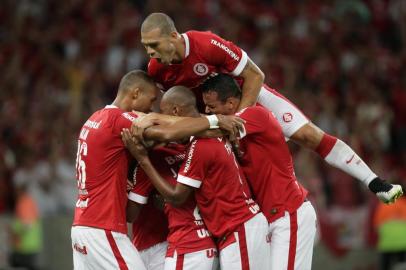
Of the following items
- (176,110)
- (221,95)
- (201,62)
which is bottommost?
(176,110)

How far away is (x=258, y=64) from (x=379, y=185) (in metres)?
7.37

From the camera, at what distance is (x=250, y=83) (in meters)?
8.52

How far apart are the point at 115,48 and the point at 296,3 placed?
3.25 metres

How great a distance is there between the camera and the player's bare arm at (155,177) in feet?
26.0

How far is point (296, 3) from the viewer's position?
57.4ft

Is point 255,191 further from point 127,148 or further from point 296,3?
point 296,3

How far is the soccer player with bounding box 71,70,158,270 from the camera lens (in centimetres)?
805

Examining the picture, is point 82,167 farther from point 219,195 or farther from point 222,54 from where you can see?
point 222,54

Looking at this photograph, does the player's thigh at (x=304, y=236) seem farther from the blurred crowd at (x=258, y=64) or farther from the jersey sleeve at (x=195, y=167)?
the blurred crowd at (x=258, y=64)

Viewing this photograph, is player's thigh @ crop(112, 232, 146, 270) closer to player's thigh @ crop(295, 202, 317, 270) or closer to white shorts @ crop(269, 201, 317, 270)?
white shorts @ crop(269, 201, 317, 270)

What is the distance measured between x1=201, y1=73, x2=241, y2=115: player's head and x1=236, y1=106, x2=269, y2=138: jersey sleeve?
0.14 meters

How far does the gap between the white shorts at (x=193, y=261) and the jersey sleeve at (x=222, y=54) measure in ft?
5.10

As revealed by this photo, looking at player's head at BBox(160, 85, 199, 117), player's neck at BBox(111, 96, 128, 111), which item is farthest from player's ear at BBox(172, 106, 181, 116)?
player's neck at BBox(111, 96, 128, 111)

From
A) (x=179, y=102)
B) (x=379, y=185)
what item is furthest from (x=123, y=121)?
(x=379, y=185)
